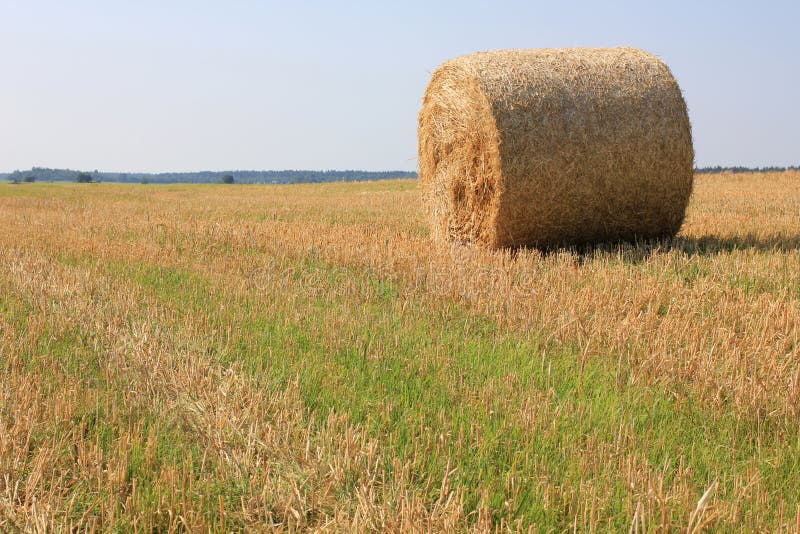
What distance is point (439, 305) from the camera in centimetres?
688

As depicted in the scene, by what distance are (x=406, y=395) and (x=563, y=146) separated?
5.73m

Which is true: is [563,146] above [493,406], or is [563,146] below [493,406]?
above

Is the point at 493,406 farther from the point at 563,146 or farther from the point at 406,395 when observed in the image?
the point at 563,146

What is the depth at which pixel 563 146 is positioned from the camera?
9.42 meters

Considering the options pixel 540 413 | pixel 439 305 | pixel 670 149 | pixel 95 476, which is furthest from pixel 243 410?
pixel 670 149

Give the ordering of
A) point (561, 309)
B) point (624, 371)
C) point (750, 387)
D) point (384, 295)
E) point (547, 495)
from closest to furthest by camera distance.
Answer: point (547, 495)
point (750, 387)
point (624, 371)
point (561, 309)
point (384, 295)

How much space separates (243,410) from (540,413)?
5.40 feet

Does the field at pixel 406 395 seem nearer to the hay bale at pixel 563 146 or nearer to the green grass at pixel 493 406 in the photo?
the green grass at pixel 493 406

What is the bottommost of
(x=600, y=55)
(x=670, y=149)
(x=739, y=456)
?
(x=739, y=456)

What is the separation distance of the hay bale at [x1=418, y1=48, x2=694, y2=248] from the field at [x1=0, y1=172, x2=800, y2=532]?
0.98 meters

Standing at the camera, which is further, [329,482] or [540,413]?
[540,413]

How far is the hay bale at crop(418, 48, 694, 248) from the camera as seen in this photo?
9.38 m

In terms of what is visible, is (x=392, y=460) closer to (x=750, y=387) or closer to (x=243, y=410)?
(x=243, y=410)

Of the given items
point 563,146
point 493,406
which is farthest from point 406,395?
point 563,146
